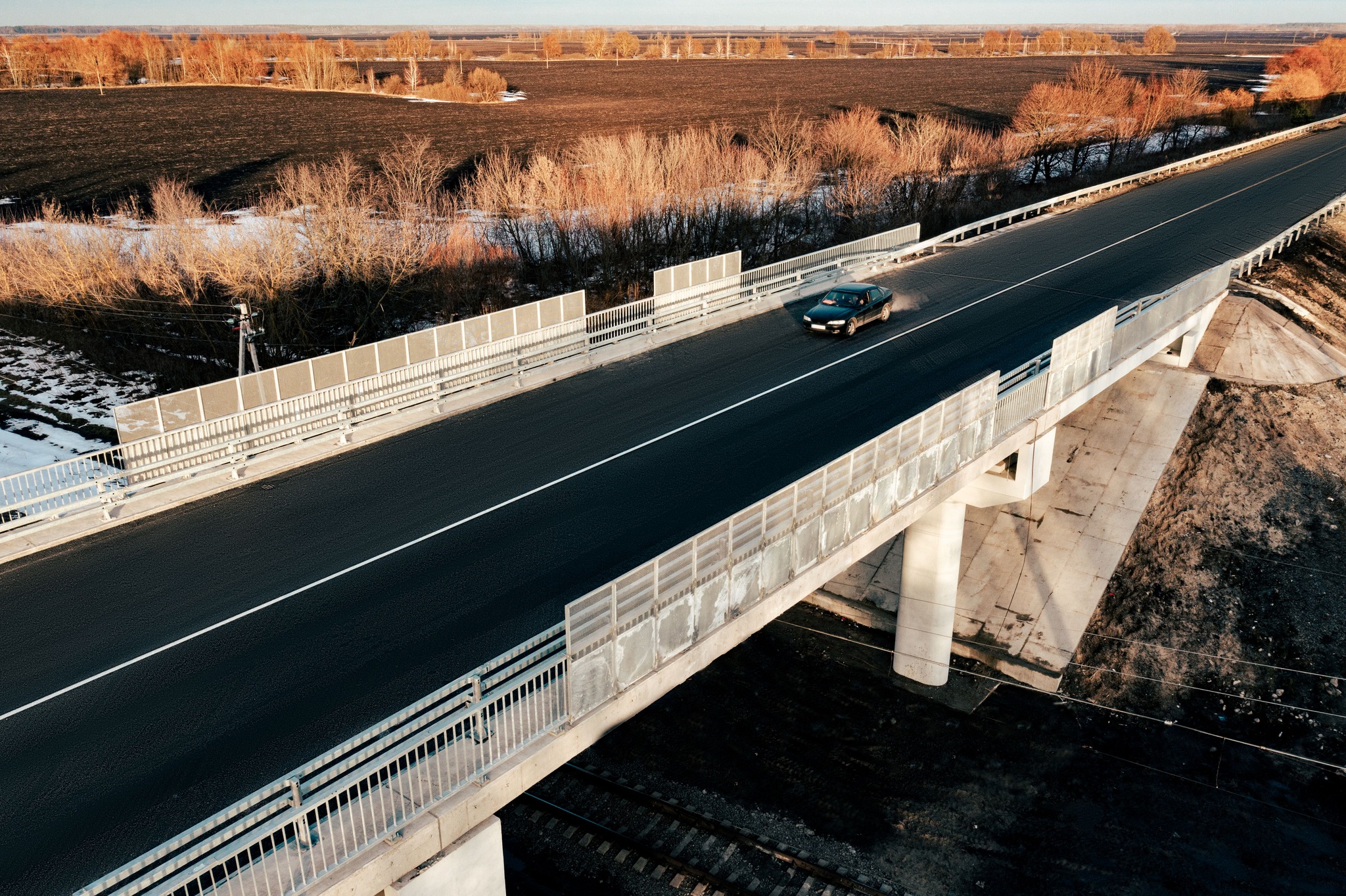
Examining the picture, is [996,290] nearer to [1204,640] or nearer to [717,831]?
[1204,640]

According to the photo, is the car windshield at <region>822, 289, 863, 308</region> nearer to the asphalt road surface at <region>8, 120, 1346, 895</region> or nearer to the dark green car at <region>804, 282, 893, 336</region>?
the dark green car at <region>804, 282, 893, 336</region>

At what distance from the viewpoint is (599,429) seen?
2395 cm

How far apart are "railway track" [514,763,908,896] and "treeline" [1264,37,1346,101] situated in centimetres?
10559

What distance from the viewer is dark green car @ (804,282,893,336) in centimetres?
3130

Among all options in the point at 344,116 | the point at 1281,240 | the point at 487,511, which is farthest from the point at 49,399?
the point at 344,116

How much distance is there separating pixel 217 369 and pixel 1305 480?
135ft

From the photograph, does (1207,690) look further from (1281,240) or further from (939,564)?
(1281,240)

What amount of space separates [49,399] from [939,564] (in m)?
37.5

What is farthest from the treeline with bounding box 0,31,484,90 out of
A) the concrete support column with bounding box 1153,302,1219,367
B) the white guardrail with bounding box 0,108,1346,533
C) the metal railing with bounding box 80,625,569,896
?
the metal railing with bounding box 80,625,569,896

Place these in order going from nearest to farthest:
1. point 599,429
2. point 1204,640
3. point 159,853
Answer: point 159,853 < point 599,429 < point 1204,640

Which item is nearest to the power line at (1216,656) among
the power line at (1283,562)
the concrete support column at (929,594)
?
the power line at (1283,562)

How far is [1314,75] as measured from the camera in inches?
3984

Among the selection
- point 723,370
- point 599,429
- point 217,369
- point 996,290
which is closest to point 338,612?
point 599,429

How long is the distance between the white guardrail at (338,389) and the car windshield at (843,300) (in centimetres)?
316
